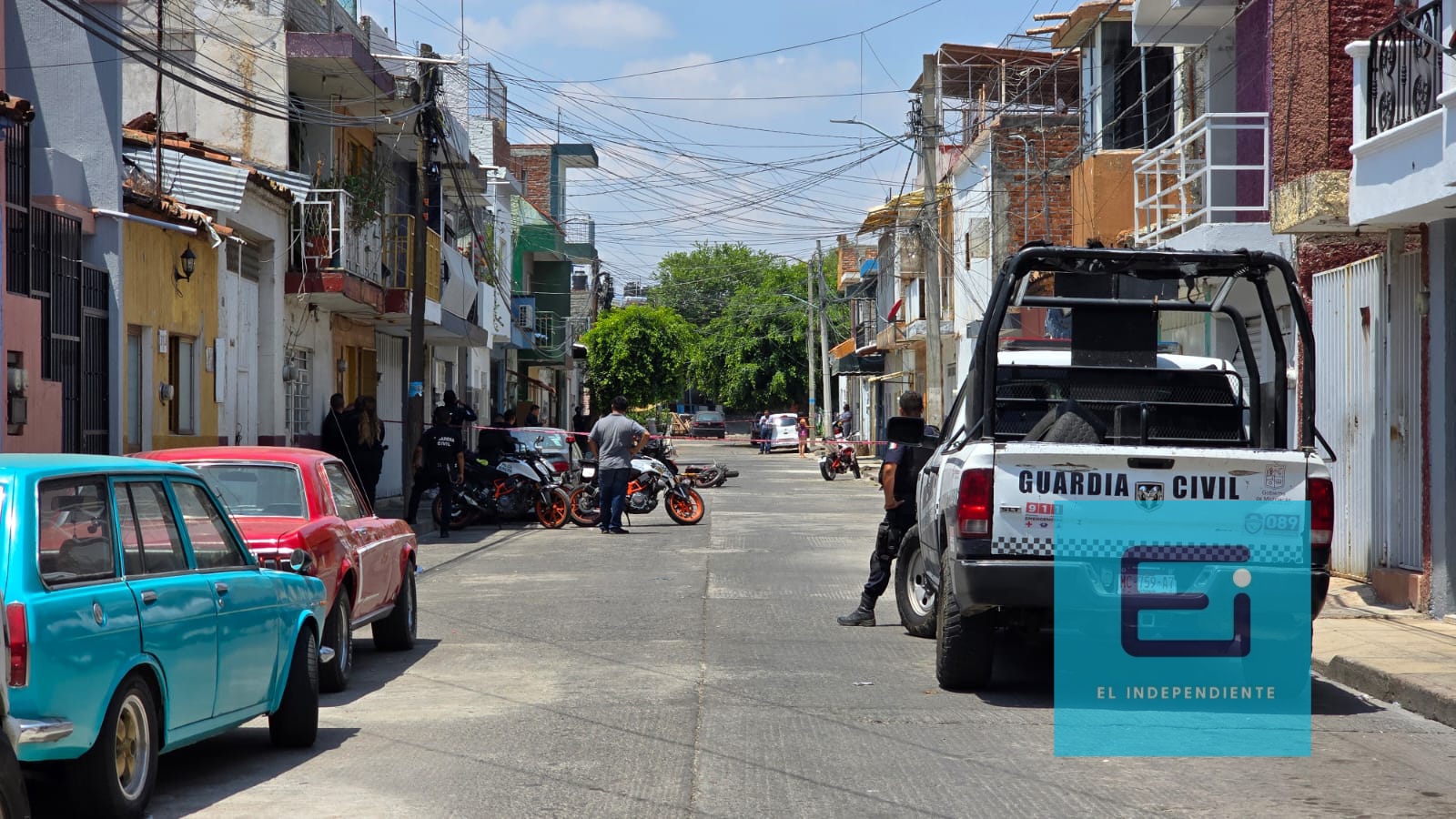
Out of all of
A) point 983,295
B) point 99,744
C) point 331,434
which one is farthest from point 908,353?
point 99,744

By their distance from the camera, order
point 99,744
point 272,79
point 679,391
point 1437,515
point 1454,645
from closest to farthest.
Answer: point 99,744 < point 1454,645 < point 1437,515 < point 272,79 < point 679,391

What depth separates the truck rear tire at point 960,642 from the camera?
882 centimetres

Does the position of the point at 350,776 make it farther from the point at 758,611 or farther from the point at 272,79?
the point at 272,79

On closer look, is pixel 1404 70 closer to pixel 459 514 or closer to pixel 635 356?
pixel 459 514

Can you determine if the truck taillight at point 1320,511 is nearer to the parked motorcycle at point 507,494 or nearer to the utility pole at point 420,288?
the parked motorcycle at point 507,494

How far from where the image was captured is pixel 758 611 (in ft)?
42.5

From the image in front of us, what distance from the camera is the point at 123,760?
580cm

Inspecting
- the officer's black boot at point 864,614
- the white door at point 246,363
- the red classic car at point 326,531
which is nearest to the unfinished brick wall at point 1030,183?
the white door at point 246,363

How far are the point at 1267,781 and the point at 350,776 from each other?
409cm

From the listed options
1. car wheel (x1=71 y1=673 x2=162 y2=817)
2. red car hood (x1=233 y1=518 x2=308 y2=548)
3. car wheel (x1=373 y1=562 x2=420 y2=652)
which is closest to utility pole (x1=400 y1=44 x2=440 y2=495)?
car wheel (x1=373 y1=562 x2=420 y2=652)

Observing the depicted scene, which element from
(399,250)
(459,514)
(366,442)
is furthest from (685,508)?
(399,250)

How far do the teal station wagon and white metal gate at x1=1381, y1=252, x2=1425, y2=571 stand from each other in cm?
966

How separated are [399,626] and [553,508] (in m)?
12.8

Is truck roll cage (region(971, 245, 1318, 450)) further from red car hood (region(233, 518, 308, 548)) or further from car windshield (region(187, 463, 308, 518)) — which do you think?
car windshield (region(187, 463, 308, 518))
